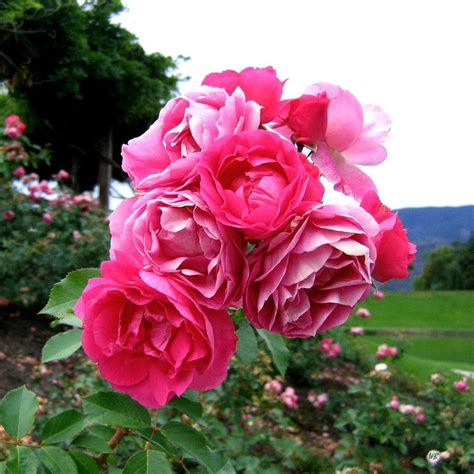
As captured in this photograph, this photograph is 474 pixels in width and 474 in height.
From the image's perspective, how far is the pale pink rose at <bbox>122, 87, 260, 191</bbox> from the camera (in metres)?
0.55

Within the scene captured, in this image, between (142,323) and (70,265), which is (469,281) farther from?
(142,323)

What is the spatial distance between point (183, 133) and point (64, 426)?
0.40 m

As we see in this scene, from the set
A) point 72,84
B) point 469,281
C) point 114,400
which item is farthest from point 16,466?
point 469,281

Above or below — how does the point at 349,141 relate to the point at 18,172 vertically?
above

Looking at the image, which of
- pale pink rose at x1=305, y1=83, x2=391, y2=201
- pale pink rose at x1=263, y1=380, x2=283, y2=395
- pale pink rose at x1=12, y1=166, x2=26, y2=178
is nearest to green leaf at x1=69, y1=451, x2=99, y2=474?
pale pink rose at x1=305, y1=83, x2=391, y2=201

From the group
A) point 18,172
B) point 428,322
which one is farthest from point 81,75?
point 428,322

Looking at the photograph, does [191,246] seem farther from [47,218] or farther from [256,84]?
[47,218]

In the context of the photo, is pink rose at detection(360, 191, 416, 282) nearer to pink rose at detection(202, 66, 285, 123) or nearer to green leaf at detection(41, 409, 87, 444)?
pink rose at detection(202, 66, 285, 123)

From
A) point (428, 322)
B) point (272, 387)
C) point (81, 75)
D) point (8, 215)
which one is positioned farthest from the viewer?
point (428, 322)

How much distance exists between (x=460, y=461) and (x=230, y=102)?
2054 mm

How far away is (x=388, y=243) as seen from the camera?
0.59 meters

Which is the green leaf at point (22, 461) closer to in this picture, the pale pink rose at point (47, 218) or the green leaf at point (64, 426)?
the green leaf at point (64, 426)

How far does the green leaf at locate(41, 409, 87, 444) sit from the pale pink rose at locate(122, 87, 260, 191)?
321 millimetres

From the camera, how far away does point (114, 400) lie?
2.33 ft
